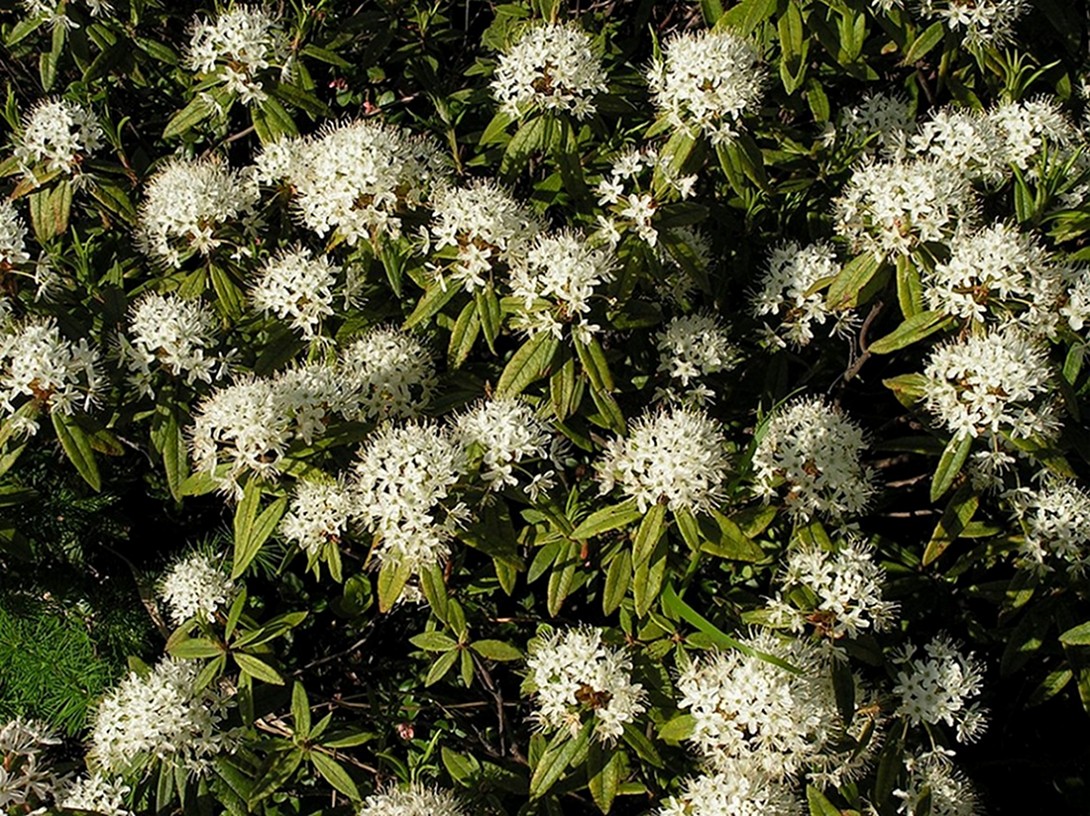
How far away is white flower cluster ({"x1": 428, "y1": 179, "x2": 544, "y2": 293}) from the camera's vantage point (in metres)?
2.82

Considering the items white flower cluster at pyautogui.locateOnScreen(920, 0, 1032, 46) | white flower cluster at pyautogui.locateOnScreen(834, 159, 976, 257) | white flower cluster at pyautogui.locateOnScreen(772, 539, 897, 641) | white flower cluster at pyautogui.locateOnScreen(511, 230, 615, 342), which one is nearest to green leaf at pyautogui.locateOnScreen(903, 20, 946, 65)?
white flower cluster at pyautogui.locateOnScreen(920, 0, 1032, 46)

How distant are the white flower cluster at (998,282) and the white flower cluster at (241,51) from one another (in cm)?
185

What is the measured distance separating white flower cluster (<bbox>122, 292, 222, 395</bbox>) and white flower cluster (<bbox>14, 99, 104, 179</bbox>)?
0.56 m

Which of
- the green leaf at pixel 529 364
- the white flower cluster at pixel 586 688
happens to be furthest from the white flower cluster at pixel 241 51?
the white flower cluster at pixel 586 688

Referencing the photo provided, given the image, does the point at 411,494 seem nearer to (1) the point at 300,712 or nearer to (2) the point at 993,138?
(1) the point at 300,712

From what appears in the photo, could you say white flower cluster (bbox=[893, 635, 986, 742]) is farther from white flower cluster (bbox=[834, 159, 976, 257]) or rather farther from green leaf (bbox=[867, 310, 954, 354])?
white flower cluster (bbox=[834, 159, 976, 257])

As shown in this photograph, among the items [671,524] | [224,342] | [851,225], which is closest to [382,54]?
[224,342]

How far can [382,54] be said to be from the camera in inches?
153

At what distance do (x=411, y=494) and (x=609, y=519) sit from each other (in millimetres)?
468

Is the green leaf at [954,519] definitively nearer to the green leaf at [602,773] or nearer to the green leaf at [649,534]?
the green leaf at [649,534]

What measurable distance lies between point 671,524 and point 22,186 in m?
1.99

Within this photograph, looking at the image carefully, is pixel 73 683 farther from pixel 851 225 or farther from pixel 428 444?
pixel 851 225

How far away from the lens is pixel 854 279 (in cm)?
293

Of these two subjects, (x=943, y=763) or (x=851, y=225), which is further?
(x=851, y=225)
